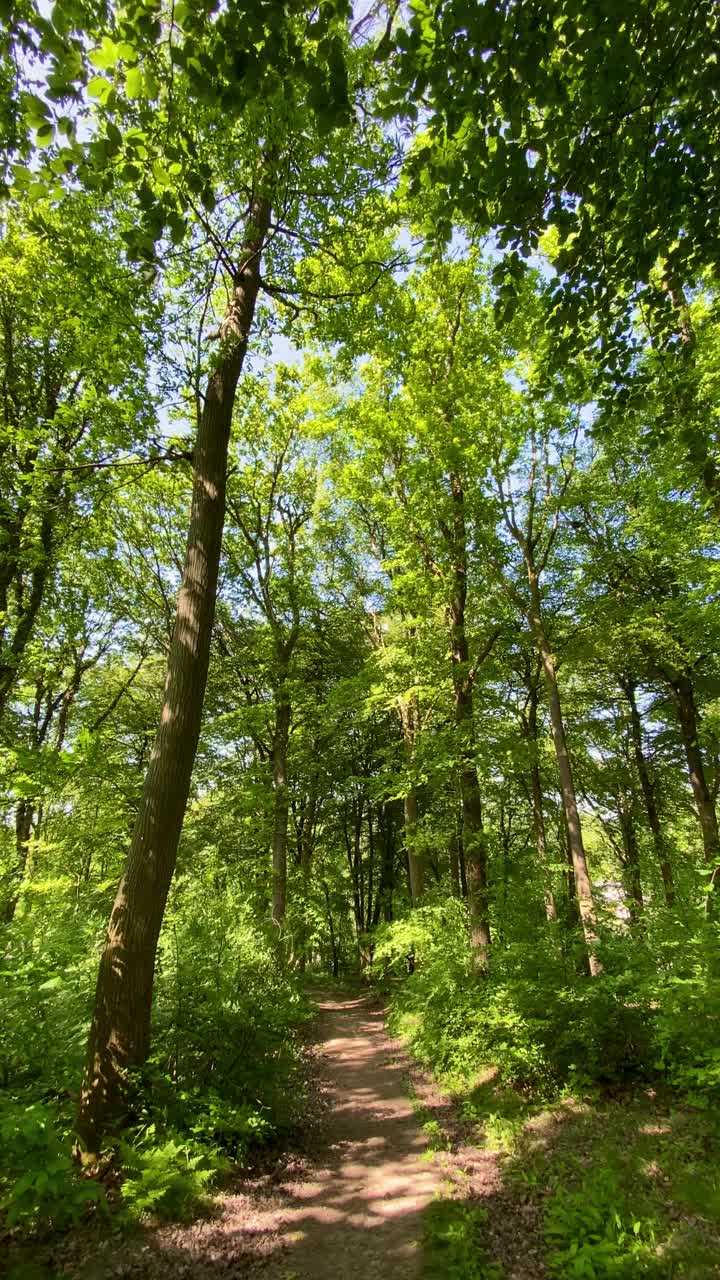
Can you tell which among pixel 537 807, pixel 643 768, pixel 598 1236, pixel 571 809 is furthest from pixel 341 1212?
pixel 643 768

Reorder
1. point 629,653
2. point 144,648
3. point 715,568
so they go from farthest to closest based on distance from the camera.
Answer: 1. point 144,648
2. point 629,653
3. point 715,568

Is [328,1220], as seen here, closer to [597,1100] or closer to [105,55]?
[597,1100]

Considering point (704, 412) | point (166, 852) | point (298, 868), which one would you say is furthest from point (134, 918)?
point (298, 868)

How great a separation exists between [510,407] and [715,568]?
15.1 ft

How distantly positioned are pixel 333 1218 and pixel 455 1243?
1101mm

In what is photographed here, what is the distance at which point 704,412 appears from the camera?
6703 mm

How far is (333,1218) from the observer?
4.74 metres

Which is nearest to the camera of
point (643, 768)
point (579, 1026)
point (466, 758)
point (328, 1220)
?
point (328, 1220)

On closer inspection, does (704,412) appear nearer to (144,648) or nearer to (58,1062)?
(58,1062)

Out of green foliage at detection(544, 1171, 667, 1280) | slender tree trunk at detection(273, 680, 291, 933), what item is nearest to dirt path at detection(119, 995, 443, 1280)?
green foliage at detection(544, 1171, 667, 1280)

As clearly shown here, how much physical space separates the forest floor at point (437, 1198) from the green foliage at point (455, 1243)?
0.04 ft

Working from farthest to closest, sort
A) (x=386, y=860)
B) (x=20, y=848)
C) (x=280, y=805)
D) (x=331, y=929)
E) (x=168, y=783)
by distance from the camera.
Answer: (x=331, y=929) < (x=386, y=860) < (x=20, y=848) < (x=280, y=805) < (x=168, y=783)

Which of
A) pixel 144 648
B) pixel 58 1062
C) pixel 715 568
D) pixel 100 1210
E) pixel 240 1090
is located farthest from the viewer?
pixel 144 648

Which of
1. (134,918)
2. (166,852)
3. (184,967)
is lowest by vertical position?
(184,967)
